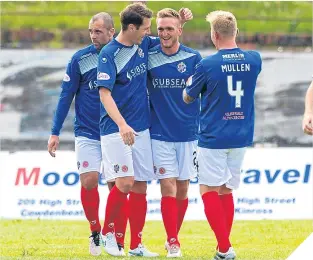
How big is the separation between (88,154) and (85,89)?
1.99 feet

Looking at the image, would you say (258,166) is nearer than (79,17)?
Yes

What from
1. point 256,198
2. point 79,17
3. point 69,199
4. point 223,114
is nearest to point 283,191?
point 256,198

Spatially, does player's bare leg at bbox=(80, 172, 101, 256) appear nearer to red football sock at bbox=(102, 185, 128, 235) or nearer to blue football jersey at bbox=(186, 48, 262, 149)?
red football sock at bbox=(102, 185, 128, 235)

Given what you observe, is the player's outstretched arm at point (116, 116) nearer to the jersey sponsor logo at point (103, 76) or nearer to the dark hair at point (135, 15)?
the jersey sponsor logo at point (103, 76)

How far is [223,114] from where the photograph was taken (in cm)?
923

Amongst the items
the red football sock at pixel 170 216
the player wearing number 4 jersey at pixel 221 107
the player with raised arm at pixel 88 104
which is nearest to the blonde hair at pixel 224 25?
the player wearing number 4 jersey at pixel 221 107

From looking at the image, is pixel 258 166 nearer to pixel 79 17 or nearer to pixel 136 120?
pixel 136 120

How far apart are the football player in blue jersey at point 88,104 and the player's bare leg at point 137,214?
1.66ft

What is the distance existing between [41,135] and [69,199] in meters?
4.83

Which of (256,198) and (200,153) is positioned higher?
(200,153)

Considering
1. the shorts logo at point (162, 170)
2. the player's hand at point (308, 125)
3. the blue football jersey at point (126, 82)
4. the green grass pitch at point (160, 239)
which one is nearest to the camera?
the player's hand at point (308, 125)

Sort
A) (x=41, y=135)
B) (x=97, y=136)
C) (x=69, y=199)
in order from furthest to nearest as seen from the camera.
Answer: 1. (x=41, y=135)
2. (x=69, y=199)
3. (x=97, y=136)

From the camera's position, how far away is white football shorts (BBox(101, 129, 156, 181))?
31.8ft

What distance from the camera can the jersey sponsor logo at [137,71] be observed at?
31.7 ft
